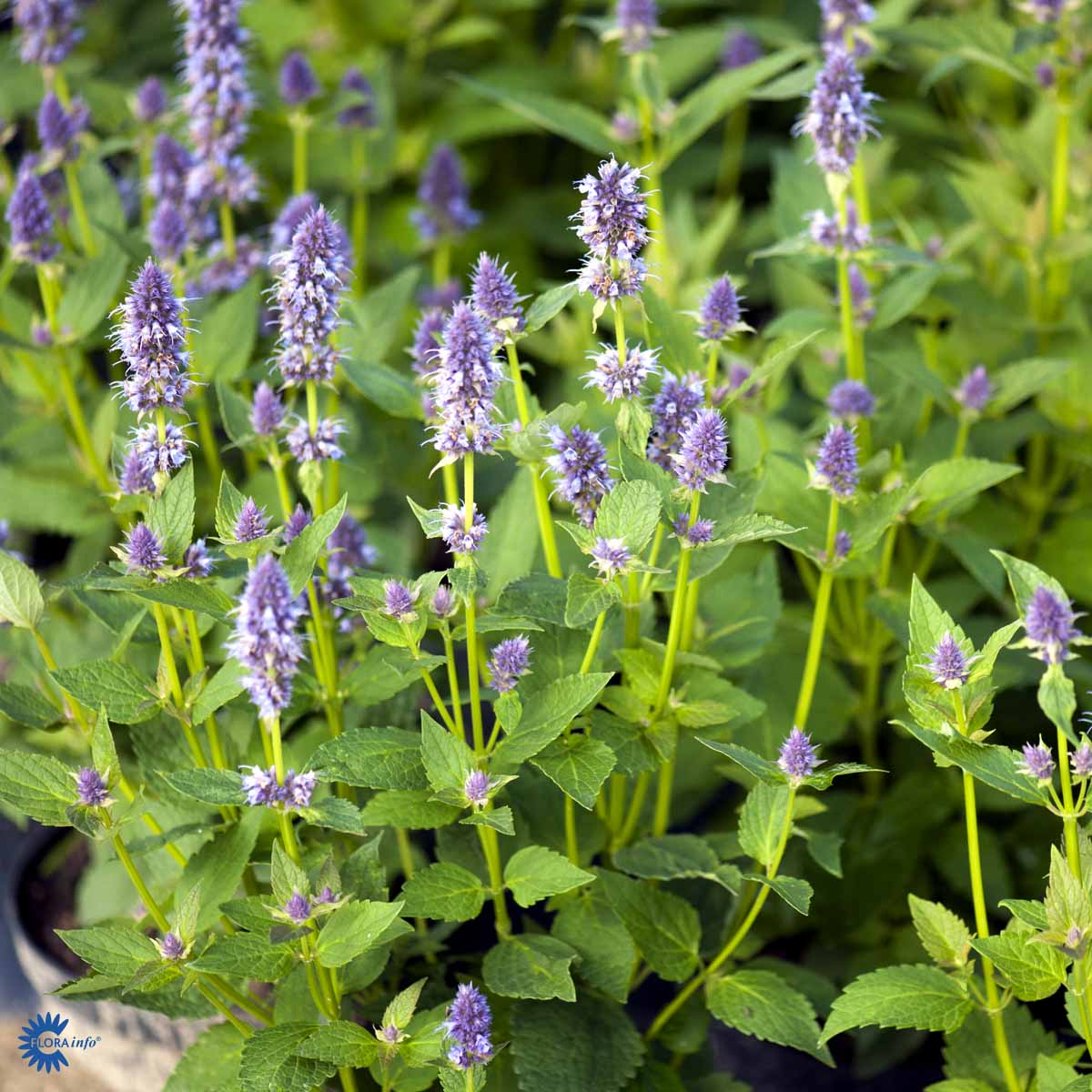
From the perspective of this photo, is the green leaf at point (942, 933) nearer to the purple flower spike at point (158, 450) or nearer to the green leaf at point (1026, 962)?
the green leaf at point (1026, 962)

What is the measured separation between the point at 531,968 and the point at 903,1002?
1.15 feet

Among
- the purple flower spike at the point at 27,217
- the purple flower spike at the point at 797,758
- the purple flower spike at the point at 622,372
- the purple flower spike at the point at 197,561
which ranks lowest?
the purple flower spike at the point at 797,758

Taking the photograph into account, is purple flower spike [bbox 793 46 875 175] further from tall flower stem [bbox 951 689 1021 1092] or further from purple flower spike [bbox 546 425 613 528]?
tall flower stem [bbox 951 689 1021 1092]

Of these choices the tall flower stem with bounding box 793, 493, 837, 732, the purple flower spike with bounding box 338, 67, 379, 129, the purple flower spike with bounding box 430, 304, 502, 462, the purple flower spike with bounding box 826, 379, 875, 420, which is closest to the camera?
the purple flower spike with bounding box 430, 304, 502, 462

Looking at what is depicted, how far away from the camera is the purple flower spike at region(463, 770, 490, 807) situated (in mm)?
Answer: 1227

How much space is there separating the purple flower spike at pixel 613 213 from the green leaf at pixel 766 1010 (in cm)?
76

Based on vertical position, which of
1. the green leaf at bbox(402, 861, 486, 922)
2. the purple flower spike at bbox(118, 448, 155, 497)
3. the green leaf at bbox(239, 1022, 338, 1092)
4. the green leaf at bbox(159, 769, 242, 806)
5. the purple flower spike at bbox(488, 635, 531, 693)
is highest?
the purple flower spike at bbox(118, 448, 155, 497)

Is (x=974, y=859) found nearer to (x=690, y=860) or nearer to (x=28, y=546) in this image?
(x=690, y=860)

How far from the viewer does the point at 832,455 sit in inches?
55.4

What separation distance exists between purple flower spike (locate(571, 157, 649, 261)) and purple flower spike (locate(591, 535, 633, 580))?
25 centimetres

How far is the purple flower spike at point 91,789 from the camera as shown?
1.23 m

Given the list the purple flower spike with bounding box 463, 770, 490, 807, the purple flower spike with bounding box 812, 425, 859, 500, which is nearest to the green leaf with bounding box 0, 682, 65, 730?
the purple flower spike with bounding box 463, 770, 490, 807

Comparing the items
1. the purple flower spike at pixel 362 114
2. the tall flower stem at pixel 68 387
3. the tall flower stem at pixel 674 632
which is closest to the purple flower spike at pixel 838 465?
the tall flower stem at pixel 674 632

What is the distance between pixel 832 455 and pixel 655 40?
197cm
